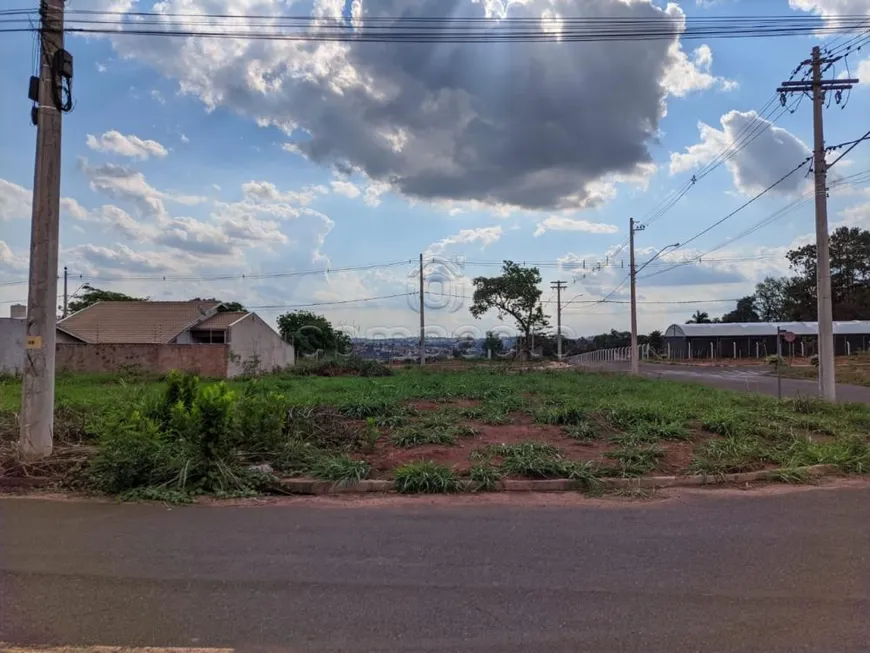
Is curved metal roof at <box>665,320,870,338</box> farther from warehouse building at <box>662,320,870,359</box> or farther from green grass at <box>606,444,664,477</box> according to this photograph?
green grass at <box>606,444,664,477</box>

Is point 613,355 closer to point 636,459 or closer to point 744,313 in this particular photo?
point 744,313

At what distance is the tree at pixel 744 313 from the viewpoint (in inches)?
3762

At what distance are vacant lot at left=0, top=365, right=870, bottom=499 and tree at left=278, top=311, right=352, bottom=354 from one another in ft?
172

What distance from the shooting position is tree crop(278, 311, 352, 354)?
6475 cm

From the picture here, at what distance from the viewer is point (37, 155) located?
28.8ft

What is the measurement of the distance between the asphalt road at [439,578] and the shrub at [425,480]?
2.57 ft

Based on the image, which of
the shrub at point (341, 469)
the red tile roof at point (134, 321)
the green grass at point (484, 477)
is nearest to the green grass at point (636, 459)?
the green grass at point (484, 477)

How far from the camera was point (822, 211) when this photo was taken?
1772cm

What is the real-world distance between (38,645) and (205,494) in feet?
12.7

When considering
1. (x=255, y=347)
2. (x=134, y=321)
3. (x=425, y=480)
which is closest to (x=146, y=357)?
(x=255, y=347)

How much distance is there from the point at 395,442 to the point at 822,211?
51.0 ft

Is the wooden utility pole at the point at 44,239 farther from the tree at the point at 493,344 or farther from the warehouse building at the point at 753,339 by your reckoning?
the tree at the point at 493,344

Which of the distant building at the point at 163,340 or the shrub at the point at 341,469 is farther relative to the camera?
the distant building at the point at 163,340

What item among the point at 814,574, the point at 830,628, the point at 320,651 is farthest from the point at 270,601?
the point at 814,574
